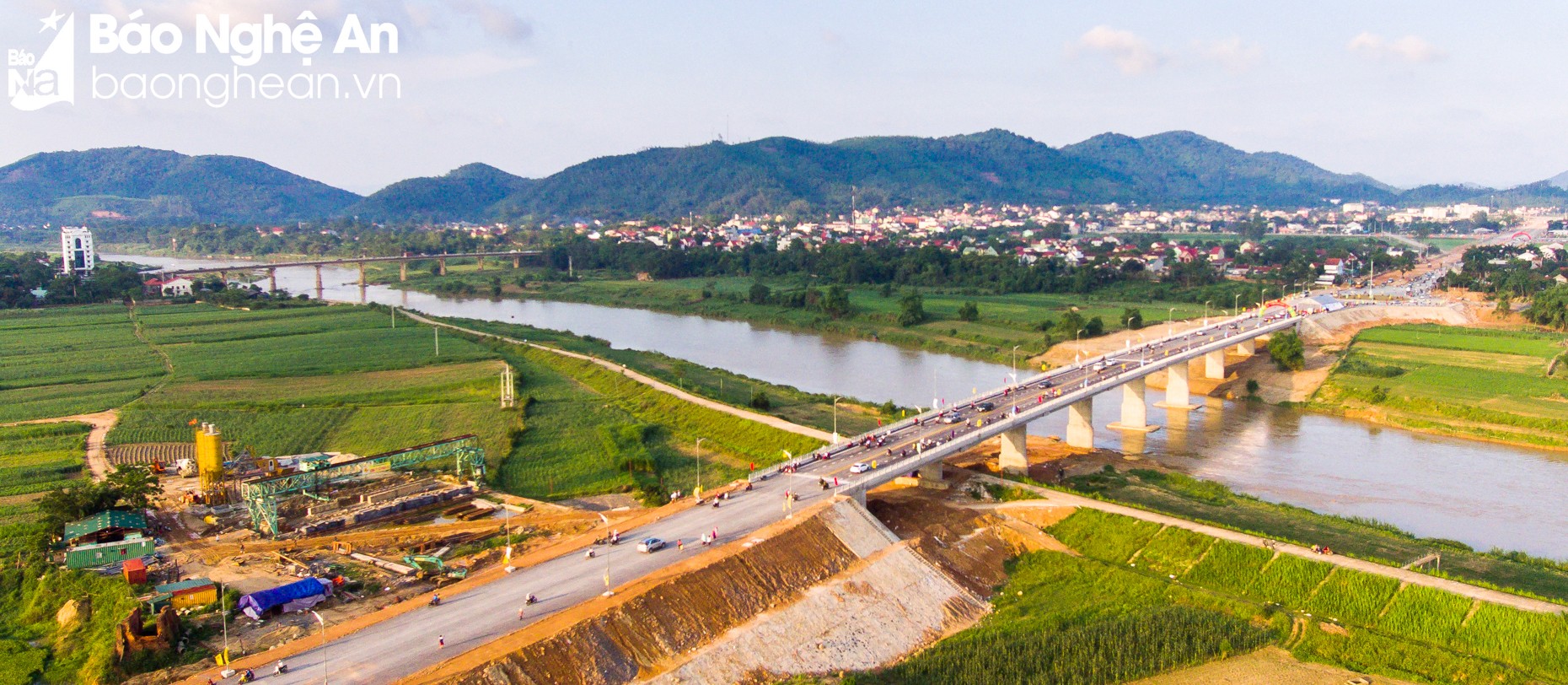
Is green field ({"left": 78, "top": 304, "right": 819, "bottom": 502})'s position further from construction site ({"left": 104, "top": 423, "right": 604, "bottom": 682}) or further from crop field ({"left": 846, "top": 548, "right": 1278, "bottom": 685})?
crop field ({"left": 846, "top": 548, "right": 1278, "bottom": 685})

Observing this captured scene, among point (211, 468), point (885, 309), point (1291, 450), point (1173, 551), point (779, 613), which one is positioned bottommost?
point (1291, 450)

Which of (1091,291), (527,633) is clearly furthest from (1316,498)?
(1091,291)

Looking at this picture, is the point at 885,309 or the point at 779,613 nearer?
the point at 779,613

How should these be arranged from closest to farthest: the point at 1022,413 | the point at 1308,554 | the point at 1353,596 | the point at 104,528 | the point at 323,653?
1. the point at 323,653
2. the point at 1353,596
3. the point at 1308,554
4. the point at 104,528
5. the point at 1022,413

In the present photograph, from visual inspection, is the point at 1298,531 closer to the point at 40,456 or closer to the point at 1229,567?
the point at 1229,567

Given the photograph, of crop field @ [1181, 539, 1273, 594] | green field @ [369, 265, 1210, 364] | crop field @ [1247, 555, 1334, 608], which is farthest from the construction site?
green field @ [369, 265, 1210, 364]

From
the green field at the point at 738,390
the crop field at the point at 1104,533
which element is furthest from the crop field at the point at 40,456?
the crop field at the point at 1104,533

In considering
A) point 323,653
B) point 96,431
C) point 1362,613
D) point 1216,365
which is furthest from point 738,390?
point 323,653
